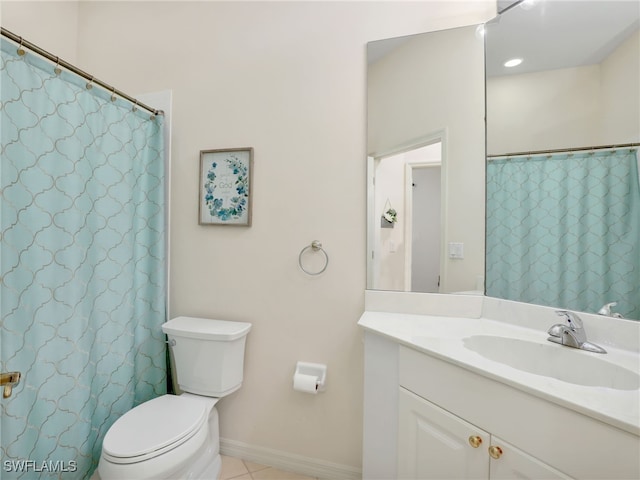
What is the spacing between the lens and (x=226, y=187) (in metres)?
1.58

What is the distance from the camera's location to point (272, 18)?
1.52 metres

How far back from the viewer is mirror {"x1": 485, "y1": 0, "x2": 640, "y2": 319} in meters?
0.97

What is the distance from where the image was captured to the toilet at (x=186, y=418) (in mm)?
1046

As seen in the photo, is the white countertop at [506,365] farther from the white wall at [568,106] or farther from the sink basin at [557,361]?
the white wall at [568,106]

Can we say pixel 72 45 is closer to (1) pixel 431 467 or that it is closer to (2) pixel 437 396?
(2) pixel 437 396

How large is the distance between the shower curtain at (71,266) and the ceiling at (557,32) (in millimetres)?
1781

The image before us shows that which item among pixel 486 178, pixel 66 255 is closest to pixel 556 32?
pixel 486 178

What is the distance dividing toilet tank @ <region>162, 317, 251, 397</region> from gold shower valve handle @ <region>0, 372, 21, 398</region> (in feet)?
1.78

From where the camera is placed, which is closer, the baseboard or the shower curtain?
the shower curtain

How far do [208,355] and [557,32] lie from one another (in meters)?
2.06

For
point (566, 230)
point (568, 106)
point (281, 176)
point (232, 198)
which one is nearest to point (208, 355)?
point (232, 198)

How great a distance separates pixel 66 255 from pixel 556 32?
2.16 m

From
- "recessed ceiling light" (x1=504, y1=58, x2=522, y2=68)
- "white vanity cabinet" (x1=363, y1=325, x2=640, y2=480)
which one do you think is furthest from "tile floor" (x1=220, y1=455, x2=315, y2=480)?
"recessed ceiling light" (x1=504, y1=58, x2=522, y2=68)
